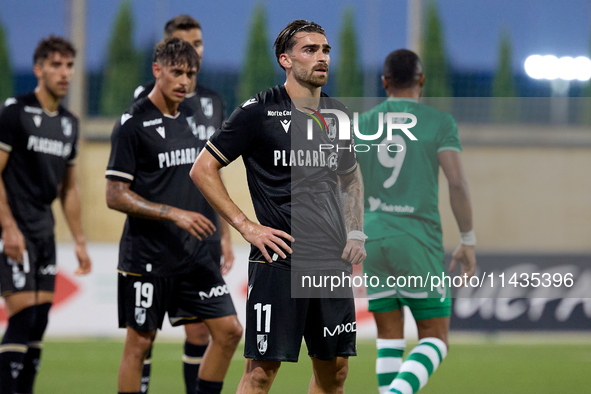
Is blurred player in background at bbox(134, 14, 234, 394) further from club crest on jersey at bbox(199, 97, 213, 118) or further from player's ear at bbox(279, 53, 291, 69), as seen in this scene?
player's ear at bbox(279, 53, 291, 69)

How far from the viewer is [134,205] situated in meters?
4.01

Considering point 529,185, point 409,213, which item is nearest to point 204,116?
point 409,213

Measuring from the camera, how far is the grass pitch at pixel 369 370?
6.15 meters

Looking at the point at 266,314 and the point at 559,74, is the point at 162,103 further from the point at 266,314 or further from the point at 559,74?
the point at 559,74

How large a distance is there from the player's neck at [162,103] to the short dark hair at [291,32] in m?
1.19

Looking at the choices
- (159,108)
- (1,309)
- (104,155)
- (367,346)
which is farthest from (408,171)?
(104,155)

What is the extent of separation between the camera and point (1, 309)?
849 cm

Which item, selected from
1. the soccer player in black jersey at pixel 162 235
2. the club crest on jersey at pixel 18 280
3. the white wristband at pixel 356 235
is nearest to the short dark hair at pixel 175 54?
the soccer player in black jersey at pixel 162 235

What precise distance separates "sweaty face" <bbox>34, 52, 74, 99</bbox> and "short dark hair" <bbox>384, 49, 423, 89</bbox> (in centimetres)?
227

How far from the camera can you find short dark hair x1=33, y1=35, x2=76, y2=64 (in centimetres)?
487

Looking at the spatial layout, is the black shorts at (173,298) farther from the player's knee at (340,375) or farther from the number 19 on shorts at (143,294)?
the player's knee at (340,375)

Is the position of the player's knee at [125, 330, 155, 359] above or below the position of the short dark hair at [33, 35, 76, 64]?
below

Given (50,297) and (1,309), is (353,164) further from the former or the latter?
(1,309)

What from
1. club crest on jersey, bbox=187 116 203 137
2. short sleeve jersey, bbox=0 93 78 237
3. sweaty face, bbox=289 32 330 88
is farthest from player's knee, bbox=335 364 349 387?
short sleeve jersey, bbox=0 93 78 237
